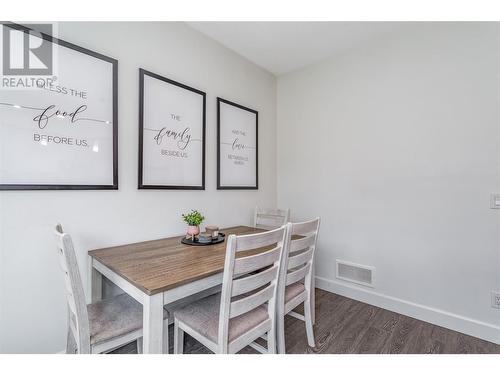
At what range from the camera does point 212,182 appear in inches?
91.5

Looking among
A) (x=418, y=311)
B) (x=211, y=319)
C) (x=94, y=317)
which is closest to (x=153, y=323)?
(x=211, y=319)

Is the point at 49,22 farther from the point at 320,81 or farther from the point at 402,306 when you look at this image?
the point at 402,306

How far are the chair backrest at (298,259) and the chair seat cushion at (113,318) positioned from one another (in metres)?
0.80

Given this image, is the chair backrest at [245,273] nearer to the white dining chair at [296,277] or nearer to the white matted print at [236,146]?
the white dining chair at [296,277]

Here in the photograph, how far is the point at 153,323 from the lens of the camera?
100cm

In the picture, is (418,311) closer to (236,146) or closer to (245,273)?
(245,273)

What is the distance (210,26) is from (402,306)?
120 inches

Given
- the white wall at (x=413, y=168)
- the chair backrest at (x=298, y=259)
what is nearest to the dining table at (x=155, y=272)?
the chair backrest at (x=298, y=259)

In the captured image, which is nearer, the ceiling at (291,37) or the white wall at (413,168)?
the white wall at (413,168)

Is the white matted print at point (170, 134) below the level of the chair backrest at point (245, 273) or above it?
above

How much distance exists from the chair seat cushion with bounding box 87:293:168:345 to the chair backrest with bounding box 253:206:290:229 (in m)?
1.43

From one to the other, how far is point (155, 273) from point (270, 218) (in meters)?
1.49

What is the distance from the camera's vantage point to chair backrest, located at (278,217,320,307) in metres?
1.40

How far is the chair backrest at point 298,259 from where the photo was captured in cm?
140
